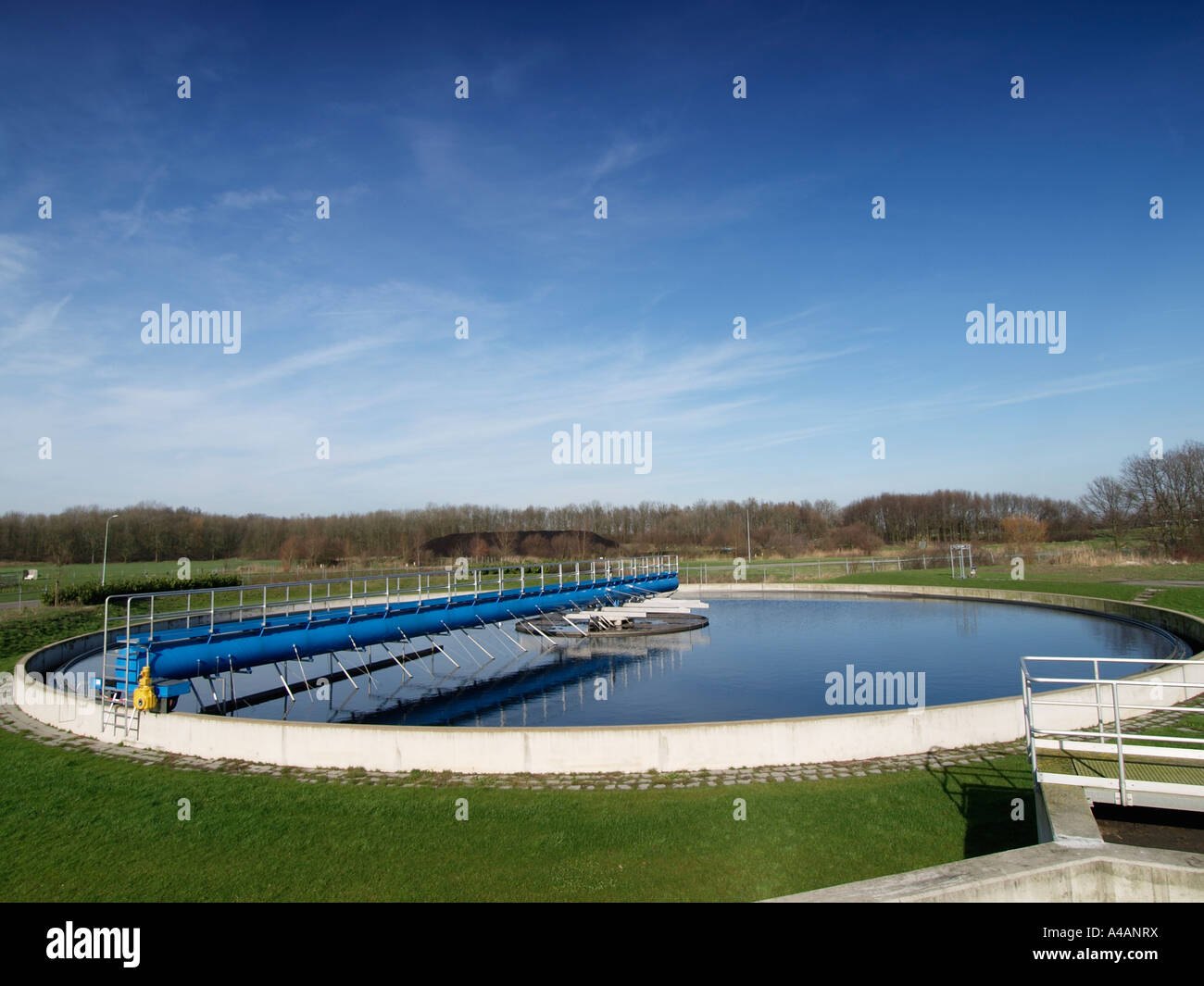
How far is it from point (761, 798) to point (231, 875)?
535 centimetres

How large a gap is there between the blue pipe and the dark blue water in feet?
4.70

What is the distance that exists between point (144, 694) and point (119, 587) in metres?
24.9

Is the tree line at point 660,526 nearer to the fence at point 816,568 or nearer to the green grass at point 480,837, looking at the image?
the fence at point 816,568

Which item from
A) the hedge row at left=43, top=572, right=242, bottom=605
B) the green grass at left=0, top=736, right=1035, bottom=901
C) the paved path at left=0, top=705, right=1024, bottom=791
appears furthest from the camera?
the hedge row at left=43, top=572, right=242, bottom=605

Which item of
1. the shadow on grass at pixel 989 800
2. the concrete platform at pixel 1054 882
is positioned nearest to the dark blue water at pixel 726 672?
the shadow on grass at pixel 989 800

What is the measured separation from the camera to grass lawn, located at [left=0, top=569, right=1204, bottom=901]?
634 cm

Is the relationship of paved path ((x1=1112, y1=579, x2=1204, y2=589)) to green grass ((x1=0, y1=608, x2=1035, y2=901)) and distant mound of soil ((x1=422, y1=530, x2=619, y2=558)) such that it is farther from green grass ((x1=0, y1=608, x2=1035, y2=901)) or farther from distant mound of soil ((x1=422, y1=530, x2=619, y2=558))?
distant mound of soil ((x1=422, y1=530, x2=619, y2=558))

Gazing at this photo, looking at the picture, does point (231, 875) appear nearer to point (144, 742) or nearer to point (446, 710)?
point (144, 742)

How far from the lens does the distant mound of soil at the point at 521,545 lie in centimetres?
6587

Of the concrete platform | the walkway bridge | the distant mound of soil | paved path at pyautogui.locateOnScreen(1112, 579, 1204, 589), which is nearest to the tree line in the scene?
the distant mound of soil

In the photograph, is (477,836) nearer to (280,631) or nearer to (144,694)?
(144,694)
